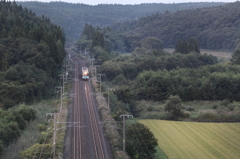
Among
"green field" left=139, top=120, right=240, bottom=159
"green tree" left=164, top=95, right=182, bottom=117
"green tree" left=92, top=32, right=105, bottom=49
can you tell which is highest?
"green tree" left=92, top=32, right=105, bottom=49

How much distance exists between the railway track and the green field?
7444mm

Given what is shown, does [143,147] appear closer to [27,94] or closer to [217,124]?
[217,124]

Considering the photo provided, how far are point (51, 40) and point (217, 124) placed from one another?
124 feet

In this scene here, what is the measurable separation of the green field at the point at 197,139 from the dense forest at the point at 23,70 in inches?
643

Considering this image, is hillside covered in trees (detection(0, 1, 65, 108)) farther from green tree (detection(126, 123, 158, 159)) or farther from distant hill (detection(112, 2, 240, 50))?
distant hill (detection(112, 2, 240, 50))

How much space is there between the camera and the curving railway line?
31480 millimetres

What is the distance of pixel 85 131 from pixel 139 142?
6853mm

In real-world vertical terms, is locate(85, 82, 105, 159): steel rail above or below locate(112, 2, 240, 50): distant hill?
below

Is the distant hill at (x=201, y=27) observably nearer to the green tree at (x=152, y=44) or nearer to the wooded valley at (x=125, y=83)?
the green tree at (x=152, y=44)

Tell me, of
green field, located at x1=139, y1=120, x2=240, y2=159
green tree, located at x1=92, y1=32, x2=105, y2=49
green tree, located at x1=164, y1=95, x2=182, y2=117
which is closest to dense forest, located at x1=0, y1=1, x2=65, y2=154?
green field, located at x1=139, y1=120, x2=240, y2=159

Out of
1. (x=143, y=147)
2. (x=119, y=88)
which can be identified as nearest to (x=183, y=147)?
(x=143, y=147)

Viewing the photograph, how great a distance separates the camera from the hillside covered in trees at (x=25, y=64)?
4834cm

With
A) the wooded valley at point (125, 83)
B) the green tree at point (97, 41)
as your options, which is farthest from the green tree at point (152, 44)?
the green tree at point (97, 41)

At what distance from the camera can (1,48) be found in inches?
2228
